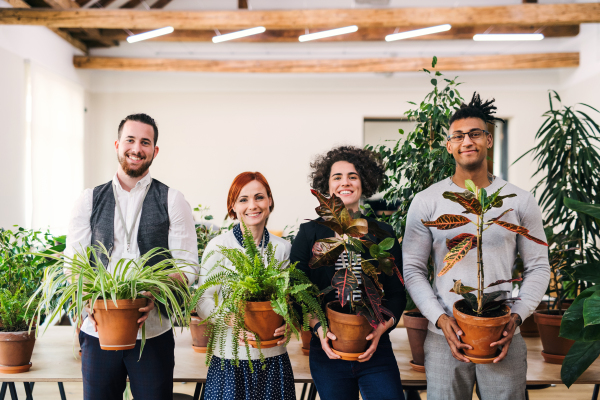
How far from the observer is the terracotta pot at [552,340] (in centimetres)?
241

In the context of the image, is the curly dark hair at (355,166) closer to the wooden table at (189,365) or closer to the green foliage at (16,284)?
the wooden table at (189,365)

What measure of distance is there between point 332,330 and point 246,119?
6857 millimetres

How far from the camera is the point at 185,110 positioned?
26.9ft

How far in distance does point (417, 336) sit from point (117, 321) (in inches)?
57.9

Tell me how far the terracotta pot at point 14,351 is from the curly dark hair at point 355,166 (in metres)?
1.62

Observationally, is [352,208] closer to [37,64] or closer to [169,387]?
[169,387]

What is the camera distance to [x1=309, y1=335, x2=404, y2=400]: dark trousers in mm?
1822

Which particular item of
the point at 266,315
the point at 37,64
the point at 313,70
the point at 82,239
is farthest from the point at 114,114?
the point at 266,315

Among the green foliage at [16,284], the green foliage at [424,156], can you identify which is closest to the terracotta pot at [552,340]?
the green foliage at [424,156]

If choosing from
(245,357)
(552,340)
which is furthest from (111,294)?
(552,340)

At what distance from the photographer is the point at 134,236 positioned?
2051mm

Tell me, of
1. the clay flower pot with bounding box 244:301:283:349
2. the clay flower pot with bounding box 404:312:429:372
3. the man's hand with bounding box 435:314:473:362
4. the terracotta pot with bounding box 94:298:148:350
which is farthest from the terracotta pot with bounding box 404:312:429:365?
the terracotta pot with bounding box 94:298:148:350

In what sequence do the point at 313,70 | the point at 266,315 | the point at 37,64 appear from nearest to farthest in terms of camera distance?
1. the point at 266,315
2. the point at 37,64
3. the point at 313,70

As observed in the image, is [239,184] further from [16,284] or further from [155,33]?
[155,33]
